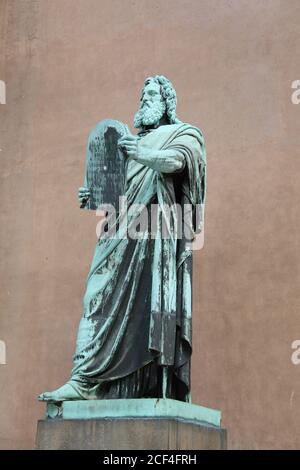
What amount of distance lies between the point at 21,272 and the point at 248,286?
8.67 ft

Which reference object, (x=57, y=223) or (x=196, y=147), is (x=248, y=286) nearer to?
(x=57, y=223)

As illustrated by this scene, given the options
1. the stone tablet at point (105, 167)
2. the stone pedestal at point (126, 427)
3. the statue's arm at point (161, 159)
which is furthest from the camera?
the stone tablet at point (105, 167)

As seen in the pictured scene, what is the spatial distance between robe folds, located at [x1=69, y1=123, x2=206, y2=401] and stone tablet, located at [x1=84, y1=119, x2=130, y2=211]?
104mm

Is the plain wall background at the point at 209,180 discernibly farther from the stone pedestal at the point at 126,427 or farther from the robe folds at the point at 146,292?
the stone pedestal at the point at 126,427

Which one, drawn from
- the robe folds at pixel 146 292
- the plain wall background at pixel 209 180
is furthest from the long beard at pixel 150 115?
the plain wall background at pixel 209 180

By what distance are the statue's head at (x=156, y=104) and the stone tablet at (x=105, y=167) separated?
234 mm

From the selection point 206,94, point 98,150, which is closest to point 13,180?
point 206,94

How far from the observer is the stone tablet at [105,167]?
4.72 m

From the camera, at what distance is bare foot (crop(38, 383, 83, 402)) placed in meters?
4.30

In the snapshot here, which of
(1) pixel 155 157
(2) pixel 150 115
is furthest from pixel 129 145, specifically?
(2) pixel 150 115

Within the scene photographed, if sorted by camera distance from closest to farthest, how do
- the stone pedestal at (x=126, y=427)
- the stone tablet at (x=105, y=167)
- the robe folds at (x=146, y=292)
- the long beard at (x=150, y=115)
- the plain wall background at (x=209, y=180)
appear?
the stone pedestal at (x=126, y=427) < the robe folds at (x=146, y=292) < the stone tablet at (x=105, y=167) < the long beard at (x=150, y=115) < the plain wall background at (x=209, y=180)

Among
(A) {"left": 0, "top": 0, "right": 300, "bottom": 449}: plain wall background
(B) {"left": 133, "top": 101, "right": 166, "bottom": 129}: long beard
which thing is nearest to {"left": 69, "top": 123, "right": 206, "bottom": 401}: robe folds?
(B) {"left": 133, "top": 101, "right": 166, "bottom": 129}: long beard

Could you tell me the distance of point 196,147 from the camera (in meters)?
4.77
